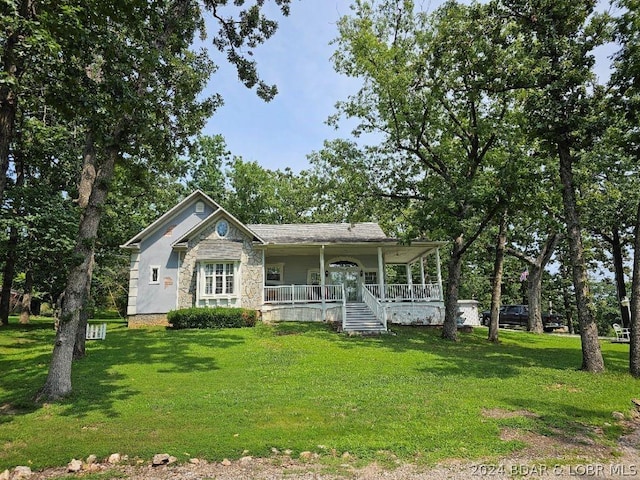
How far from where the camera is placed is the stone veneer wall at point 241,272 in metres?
19.6

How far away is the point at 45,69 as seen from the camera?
7062mm

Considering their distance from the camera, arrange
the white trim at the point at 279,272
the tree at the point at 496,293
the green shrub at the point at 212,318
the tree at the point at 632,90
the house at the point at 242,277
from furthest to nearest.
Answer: the white trim at the point at 279,272, the house at the point at 242,277, the green shrub at the point at 212,318, the tree at the point at 496,293, the tree at the point at 632,90

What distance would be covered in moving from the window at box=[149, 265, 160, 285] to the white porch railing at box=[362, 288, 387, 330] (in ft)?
35.5

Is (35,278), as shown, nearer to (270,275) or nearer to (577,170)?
(270,275)

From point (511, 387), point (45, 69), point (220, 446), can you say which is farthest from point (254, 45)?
point (511, 387)

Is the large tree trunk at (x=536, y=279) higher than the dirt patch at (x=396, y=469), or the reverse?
the large tree trunk at (x=536, y=279)

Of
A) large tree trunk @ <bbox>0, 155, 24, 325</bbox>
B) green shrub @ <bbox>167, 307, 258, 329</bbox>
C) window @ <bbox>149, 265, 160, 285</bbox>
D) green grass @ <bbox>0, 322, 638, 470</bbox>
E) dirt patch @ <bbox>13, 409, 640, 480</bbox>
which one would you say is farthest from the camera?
window @ <bbox>149, 265, 160, 285</bbox>

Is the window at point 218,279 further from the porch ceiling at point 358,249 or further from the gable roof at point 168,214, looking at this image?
the gable roof at point 168,214

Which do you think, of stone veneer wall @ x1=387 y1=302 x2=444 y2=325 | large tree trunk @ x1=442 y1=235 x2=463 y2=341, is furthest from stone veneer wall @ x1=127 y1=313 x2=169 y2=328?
large tree trunk @ x1=442 y1=235 x2=463 y2=341

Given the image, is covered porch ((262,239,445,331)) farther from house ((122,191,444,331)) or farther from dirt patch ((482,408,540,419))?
dirt patch ((482,408,540,419))

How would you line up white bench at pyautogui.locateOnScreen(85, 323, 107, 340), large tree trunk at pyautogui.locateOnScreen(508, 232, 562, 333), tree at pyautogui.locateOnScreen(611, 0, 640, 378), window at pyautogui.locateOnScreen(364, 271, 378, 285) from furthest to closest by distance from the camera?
large tree trunk at pyautogui.locateOnScreen(508, 232, 562, 333), window at pyautogui.locateOnScreen(364, 271, 378, 285), white bench at pyautogui.locateOnScreen(85, 323, 107, 340), tree at pyautogui.locateOnScreen(611, 0, 640, 378)

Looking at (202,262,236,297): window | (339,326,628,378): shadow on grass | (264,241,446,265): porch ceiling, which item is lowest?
(339,326,628,378): shadow on grass

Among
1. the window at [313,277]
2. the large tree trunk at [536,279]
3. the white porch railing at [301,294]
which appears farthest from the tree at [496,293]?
the window at [313,277]

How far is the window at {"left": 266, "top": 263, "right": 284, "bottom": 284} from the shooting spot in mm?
22203
